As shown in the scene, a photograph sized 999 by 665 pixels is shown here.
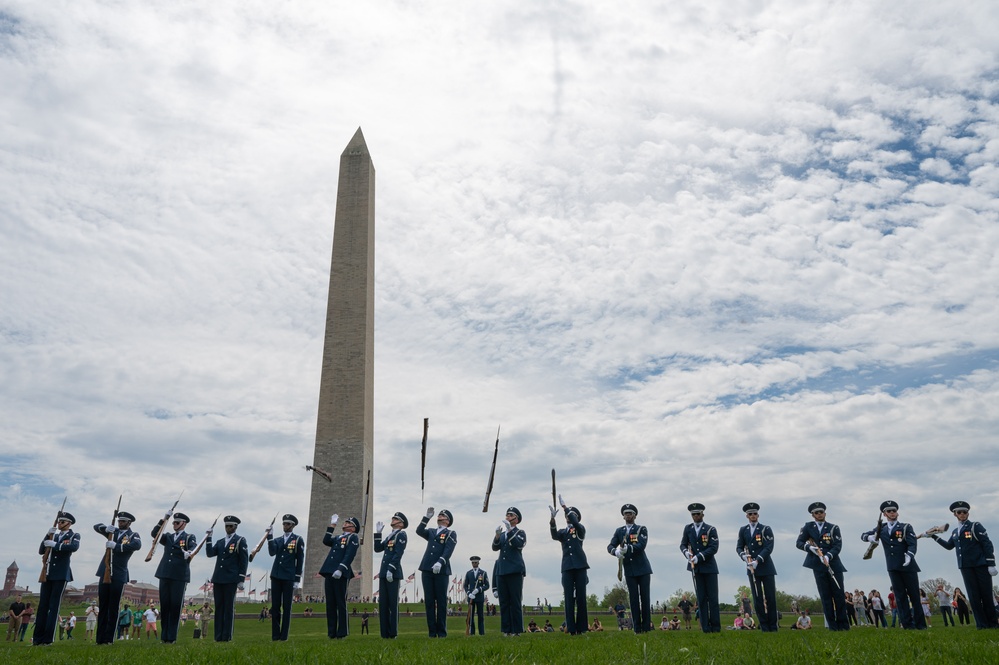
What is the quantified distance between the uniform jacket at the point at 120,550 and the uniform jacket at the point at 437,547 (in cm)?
474

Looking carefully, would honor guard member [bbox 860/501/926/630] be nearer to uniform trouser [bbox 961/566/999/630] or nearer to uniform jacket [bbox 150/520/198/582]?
uniform trouser [bbox 961/566/999/630]

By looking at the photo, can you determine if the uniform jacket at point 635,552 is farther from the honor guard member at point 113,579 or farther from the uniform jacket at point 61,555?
the uniform jacket at point 61,555

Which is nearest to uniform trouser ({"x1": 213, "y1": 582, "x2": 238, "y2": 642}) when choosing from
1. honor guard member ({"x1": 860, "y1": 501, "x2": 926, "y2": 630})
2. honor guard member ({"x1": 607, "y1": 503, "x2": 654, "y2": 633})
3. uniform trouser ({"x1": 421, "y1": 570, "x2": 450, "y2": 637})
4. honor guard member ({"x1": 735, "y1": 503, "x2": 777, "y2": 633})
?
uniform trouser ({"x1": 421, "y1": 570, "x2": 450, "y2": 637})

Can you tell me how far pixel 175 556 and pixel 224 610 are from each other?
1.24 meters

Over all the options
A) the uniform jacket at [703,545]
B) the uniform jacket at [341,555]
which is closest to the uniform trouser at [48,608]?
the uniform jacket at [341,555]

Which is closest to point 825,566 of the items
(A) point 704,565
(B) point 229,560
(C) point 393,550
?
(A) point 704,565

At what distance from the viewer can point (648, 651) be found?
24.0ft

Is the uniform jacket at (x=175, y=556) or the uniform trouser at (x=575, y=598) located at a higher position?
the uniform jacket at (x=175, y=556)

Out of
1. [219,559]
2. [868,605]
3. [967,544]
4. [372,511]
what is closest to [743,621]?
[868,605]

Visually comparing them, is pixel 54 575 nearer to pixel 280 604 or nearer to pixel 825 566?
pixel 280 604

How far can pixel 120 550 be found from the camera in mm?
12422

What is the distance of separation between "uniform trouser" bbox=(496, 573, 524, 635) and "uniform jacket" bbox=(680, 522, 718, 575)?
2.92 metres

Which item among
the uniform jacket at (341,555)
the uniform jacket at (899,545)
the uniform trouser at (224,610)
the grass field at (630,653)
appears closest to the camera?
the grass field at (630,653)

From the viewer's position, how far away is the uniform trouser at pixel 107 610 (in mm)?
12289
